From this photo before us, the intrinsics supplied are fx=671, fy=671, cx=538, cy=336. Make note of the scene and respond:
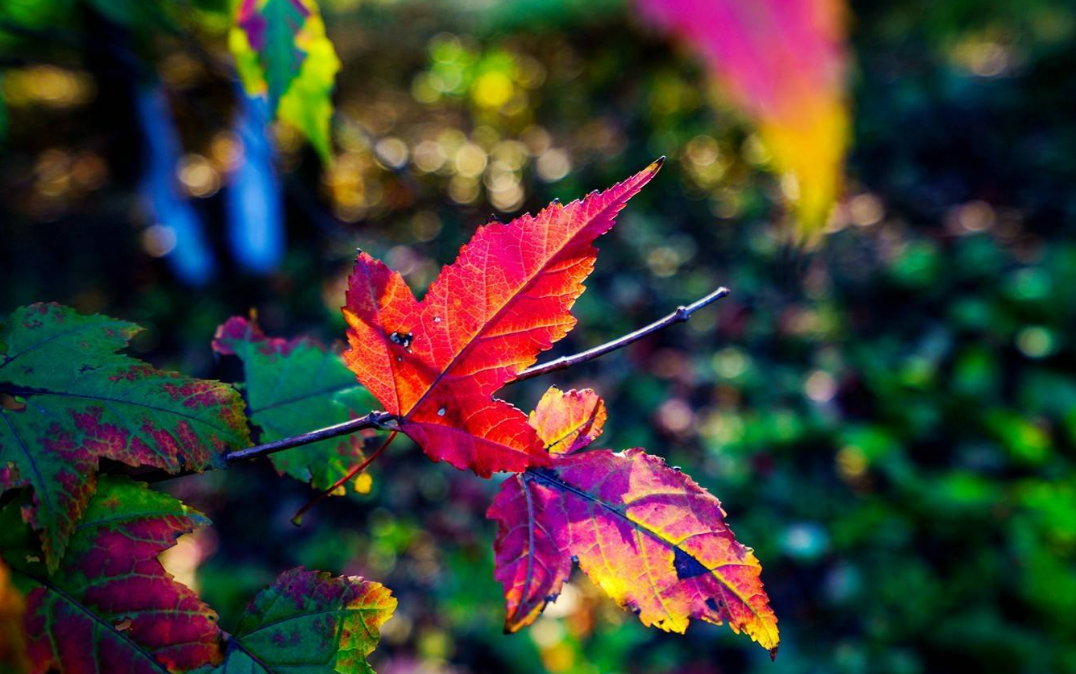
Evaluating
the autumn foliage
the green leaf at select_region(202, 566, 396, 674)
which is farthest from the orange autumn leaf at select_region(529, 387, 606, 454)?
the green leaf at select_region(202, 566, 396, 674)

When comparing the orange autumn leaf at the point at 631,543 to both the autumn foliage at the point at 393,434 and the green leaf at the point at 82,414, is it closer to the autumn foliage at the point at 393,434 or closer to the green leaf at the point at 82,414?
the autumn foliage at the point at 393,434

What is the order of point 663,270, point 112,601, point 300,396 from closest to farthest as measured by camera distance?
point 112,601 → point 300,396 → point 663,270

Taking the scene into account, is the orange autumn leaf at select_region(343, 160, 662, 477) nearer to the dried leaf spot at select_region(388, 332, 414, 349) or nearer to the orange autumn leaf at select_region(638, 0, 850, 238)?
the dried leaf spot at select_region(388, 332, 414, 349)

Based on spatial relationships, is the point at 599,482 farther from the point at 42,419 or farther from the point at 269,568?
the point at 269,568

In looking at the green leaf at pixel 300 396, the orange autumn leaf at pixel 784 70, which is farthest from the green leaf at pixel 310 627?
the orange autumn leaf at pixel 784 70

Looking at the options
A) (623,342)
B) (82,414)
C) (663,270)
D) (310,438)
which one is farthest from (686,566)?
(663,270)

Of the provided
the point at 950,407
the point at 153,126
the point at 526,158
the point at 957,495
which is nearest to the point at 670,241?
the point at 526,158

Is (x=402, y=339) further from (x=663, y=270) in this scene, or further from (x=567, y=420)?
(x=663, y=270)
